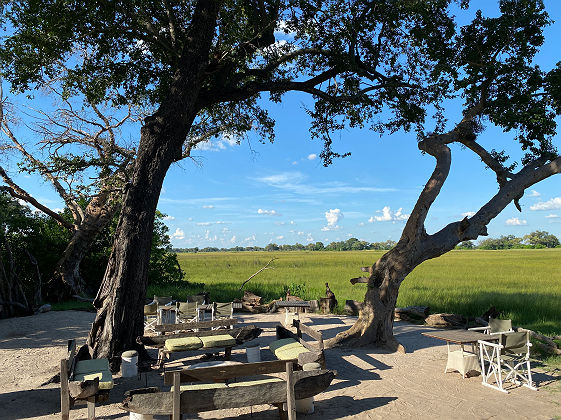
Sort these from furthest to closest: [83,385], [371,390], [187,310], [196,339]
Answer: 1. [187,310]
2. [196,339]
3. [371,390]
4. [83,385]

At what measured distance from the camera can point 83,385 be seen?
15.3 feet

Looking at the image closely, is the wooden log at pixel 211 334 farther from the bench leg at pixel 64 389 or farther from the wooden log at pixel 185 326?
the bench leg at pixel 64 389

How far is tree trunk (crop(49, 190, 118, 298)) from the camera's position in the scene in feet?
55.7

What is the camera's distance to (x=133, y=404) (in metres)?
4.16

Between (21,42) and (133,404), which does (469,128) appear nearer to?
(133,404)

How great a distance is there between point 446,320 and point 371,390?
20.0 ft

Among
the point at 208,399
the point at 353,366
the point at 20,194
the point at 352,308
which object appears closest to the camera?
the point at 208,399

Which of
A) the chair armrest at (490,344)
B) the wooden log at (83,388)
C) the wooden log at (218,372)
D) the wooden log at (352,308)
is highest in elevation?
the wooden log at (218,372)

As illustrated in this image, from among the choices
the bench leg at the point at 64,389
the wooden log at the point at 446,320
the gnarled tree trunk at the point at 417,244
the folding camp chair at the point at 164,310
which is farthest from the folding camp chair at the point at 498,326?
the folding camp chair at the point at 164,310

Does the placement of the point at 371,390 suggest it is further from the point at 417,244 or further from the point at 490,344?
the point at 417,244

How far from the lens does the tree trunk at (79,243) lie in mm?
16984

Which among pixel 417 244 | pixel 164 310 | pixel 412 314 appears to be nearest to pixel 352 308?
pixel 412 314

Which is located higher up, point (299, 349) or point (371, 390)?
point (299, 349)

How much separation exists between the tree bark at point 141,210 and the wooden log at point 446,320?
25.2 feet
